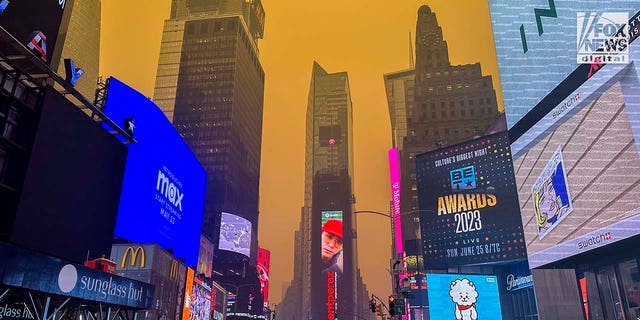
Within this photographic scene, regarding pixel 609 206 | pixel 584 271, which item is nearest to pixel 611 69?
pixel 609 206

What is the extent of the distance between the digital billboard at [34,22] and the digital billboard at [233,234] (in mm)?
97203

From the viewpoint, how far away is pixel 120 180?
25188 mm

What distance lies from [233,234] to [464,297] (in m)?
83.4

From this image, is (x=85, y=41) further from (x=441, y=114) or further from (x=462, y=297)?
(x=462, y=297)

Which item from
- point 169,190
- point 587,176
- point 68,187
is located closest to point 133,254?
point 169,190

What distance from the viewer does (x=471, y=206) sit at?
52844mm

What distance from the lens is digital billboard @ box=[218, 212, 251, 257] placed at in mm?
116812

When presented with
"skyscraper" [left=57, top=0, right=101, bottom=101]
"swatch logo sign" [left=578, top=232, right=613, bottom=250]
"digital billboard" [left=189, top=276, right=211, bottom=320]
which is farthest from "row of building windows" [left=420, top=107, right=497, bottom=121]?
"skyscraper" [left=57, top=0, right=101, bottom=101]

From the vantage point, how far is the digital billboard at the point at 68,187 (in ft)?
61.0

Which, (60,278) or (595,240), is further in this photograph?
(595,240)

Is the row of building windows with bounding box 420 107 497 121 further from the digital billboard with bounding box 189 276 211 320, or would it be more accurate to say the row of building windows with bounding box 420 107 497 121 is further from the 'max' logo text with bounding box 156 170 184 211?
the 'max' logo text with bounding box 156 170 184 211

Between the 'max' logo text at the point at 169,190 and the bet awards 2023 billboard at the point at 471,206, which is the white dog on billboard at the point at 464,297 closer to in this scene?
the bet awards 2023 billboard at the point at 471,206

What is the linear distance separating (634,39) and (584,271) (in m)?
15.9

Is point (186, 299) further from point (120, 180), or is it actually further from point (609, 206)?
point (609, 206)
